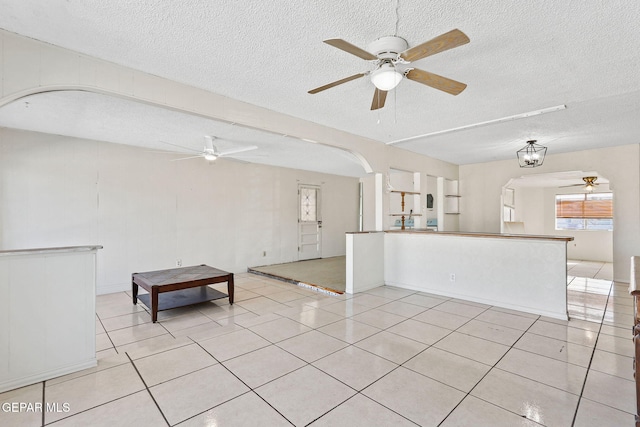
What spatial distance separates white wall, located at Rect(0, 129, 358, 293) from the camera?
4051 millimetres

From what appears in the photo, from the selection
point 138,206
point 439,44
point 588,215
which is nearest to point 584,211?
point 588,215

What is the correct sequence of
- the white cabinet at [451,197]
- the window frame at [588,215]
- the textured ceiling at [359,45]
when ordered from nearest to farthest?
the textured ceiling at [359,45] < the white cabinet at [451,197] < the window frame at [588,215]

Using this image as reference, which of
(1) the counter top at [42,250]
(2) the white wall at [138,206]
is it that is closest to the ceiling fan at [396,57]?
(1) the counter top at [42,250]

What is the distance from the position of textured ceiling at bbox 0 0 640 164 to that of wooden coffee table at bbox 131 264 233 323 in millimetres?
2242

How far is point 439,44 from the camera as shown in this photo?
1.67 meters

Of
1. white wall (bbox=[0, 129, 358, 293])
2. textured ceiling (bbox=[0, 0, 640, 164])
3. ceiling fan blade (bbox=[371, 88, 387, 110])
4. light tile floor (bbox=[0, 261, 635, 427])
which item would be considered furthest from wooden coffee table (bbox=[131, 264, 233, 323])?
ceiling fan blade (bbox=[371, 88, 387, 110])

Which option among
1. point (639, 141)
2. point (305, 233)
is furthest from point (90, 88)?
point (639, 141)

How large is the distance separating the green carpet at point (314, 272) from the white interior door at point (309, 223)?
0.31m

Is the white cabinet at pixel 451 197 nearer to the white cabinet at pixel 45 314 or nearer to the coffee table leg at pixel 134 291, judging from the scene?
the coffee table leg at pixel 134 291

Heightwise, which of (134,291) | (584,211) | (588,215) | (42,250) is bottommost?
(134,291)

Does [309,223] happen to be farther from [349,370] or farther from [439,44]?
[439,44]

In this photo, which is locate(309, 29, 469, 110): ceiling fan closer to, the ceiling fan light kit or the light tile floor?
the light tile floor

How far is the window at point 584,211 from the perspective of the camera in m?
8.42

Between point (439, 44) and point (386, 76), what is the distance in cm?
42
